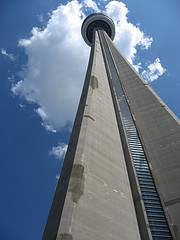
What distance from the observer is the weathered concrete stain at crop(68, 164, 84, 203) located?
413 cm

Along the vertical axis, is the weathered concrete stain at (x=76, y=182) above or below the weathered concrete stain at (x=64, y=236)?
above

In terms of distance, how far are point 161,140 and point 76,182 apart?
17.5 ft

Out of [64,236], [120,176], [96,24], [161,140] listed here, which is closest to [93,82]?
[161,140]

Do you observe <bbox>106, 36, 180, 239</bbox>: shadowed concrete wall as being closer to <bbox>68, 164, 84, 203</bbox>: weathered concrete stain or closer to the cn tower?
the cn tower

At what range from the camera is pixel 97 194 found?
4.55 m

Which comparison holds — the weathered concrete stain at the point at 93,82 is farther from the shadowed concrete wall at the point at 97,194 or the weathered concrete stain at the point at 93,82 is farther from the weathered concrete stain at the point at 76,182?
the weathered concrete stain at the point at 76,182

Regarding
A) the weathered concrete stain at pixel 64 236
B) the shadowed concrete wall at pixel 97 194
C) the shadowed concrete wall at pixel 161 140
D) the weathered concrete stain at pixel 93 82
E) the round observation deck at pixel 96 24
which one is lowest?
the weathered concrete stain at pixel 64 236

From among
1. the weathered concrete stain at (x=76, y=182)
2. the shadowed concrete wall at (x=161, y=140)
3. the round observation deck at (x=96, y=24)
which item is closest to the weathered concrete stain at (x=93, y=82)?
the shadowed concrete wall at (x=161, y=140)

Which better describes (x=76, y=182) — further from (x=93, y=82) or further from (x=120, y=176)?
(x=93, y=82)

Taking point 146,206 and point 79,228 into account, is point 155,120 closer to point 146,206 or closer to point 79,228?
point 146,206

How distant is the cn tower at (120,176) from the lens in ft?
12.9

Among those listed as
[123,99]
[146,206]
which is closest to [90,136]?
[146,206]

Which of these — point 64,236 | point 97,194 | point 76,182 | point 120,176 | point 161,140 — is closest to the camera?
point 64,236

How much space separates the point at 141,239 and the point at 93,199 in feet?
5.52
